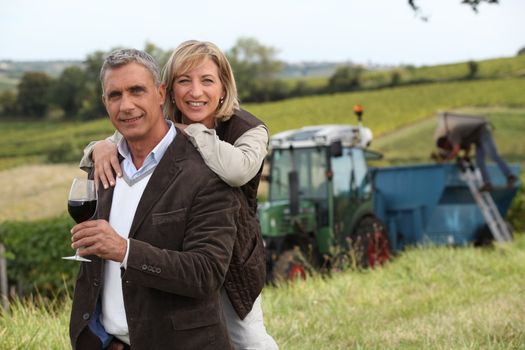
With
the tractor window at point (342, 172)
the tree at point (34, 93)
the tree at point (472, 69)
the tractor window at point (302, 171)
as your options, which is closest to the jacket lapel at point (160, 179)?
the tractor window at point (302, 171)

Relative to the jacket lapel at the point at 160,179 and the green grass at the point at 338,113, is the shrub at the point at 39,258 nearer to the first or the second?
the jacket lapel at the point at 160,179

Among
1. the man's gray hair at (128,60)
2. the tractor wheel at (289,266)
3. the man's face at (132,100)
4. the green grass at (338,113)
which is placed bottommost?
the green grass at (338,113)

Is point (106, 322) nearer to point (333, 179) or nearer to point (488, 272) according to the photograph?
point (488, 272)

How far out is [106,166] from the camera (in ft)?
9.91

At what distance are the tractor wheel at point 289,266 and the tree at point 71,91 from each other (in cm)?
2913

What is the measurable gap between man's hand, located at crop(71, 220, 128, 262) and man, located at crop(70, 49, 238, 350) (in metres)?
0.09

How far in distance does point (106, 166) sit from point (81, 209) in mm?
272

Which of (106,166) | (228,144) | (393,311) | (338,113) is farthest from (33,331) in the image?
(338,113)

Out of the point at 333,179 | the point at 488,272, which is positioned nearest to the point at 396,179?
the point at 333,179

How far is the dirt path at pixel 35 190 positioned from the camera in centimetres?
2523

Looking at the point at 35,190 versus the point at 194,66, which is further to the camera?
the point at 35,190

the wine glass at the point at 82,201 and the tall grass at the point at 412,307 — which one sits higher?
the wine glass at the point at 82,201

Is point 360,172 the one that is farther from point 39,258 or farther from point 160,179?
point 160,179

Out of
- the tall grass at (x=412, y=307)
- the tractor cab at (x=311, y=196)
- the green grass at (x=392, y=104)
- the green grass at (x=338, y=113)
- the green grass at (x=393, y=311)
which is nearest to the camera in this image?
the green grass at (x=393, y=311)
